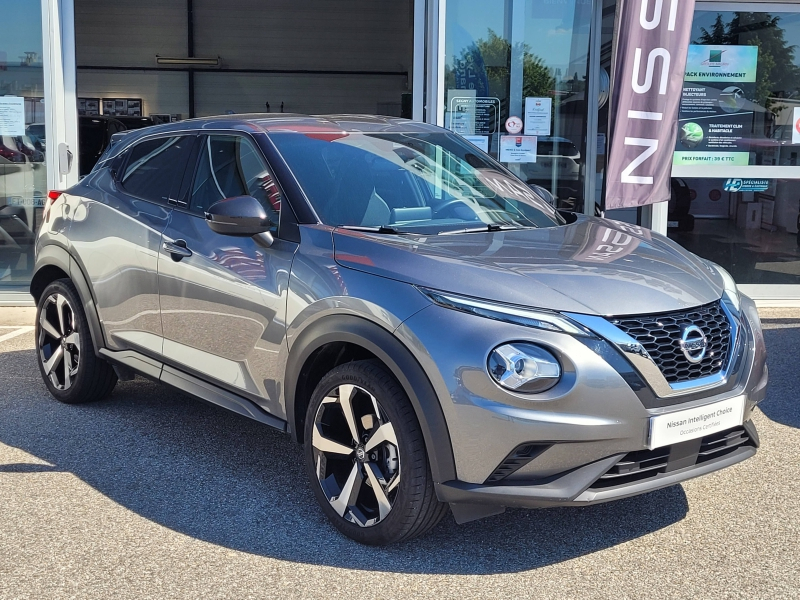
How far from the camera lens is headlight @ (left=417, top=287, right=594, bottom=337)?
10.3ft

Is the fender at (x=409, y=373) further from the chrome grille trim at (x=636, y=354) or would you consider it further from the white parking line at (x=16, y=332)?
the white parking line at (x=16, y=332)

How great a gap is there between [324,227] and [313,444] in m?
0.87

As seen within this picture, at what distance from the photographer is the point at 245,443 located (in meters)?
4.88

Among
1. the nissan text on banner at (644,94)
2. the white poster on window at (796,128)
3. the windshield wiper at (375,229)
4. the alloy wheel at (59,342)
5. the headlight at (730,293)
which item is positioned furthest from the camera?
the white poster on window at (796,128)

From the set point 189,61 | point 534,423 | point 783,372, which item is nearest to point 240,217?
point 534,423

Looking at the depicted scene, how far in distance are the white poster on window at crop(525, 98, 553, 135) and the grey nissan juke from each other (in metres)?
4.16

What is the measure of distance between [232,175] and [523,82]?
5.09 metres

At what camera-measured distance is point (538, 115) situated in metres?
8.92

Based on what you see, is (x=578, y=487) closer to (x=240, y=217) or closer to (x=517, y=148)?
(x=240, y=217)

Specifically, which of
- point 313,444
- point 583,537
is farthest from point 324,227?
point 583,537

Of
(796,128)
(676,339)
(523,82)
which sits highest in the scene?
(523,82)

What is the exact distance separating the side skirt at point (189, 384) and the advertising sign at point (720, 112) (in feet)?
19.5

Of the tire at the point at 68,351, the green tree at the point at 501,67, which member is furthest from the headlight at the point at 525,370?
the green tree at the point at 501,67

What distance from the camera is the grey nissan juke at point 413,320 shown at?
3.14 meters
